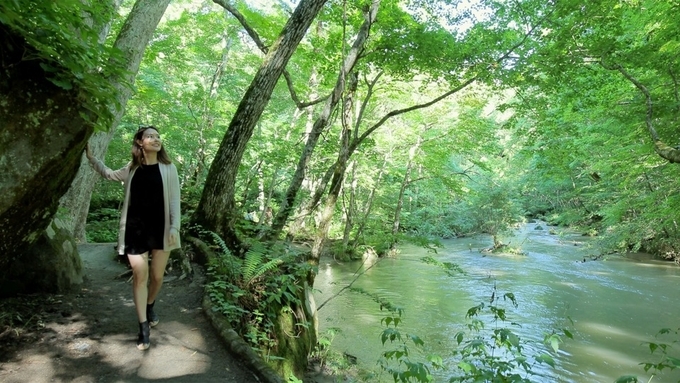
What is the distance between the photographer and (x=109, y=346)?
3127 mm

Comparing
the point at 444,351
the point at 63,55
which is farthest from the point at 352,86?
the point at 63,55

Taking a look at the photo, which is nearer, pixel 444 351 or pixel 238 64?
pixel 444 351

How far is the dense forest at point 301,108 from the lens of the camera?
2594 mm

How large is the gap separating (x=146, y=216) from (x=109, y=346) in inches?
42.8

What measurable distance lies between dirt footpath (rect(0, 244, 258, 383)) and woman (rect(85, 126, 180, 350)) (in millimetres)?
247

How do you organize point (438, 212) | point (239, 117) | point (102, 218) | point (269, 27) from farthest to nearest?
point (438, 212), point (102, 218), point (269, 27), point (239, 117)

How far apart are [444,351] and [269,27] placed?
787cm

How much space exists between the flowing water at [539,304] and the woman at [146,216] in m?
3.54

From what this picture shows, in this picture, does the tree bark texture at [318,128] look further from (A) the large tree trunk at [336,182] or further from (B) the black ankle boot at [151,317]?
(B) the black ankle boot at [151,317]

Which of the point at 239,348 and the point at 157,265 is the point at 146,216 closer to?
the point at 157,265

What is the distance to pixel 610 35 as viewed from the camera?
7.35 m

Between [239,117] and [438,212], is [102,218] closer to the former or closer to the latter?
[239,117]

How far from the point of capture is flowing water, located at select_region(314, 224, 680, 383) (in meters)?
7.26

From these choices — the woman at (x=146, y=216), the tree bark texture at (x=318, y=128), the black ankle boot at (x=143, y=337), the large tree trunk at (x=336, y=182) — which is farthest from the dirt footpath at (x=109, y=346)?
the large tree trunk at (x=336, y=182)
